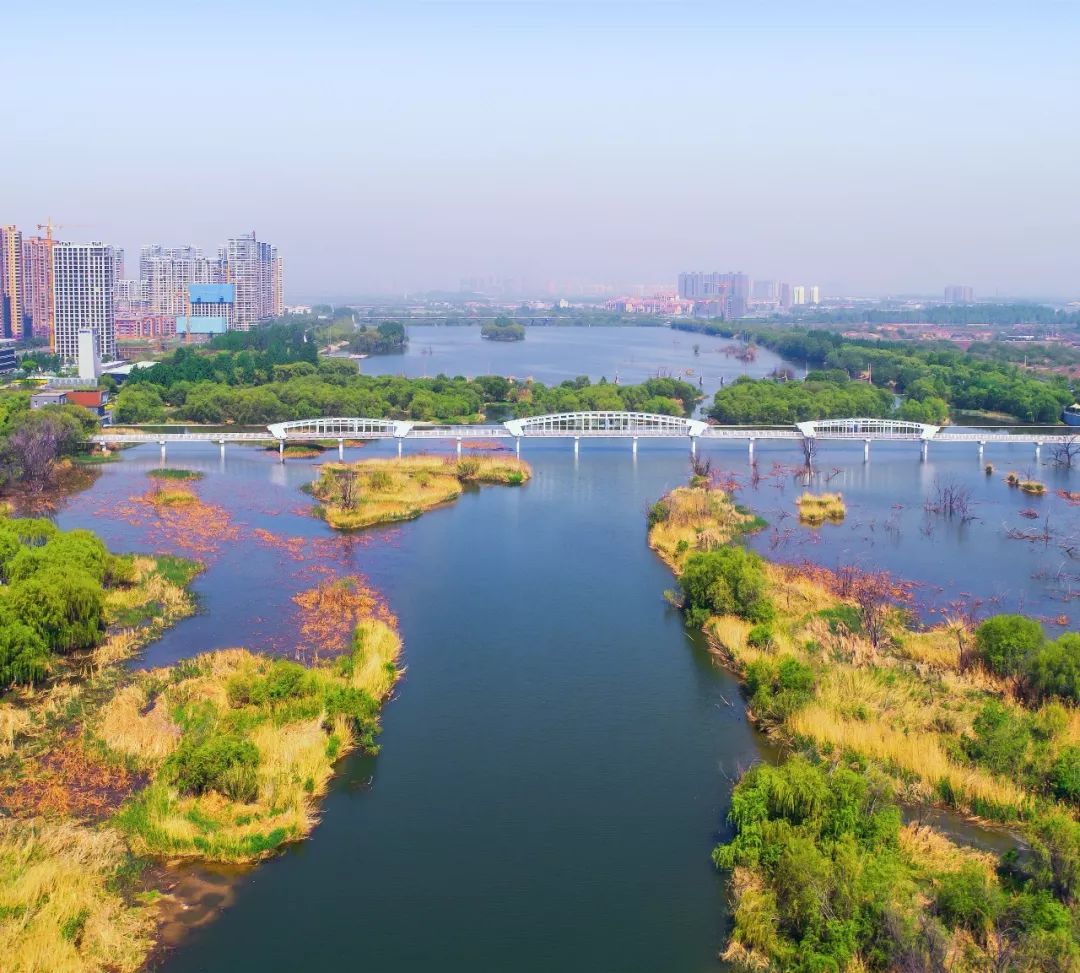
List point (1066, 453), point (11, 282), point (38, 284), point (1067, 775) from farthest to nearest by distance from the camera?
point (38, 284)
point (11, 282)
point (1066, 453)
point (1067, 775)

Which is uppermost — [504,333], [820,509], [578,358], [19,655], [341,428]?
[504,333]

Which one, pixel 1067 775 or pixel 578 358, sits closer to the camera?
pixel 1067 775

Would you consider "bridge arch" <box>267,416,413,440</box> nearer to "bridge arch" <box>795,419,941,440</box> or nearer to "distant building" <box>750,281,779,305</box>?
"bridge arch" <box>795,419,941,440</box>

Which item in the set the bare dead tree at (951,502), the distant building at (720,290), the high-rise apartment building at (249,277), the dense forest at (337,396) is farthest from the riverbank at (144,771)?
the distant building at (720,290)

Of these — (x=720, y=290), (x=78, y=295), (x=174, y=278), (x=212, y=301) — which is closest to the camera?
(x=78, y=295)

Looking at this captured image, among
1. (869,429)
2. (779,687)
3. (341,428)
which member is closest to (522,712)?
(779,687)

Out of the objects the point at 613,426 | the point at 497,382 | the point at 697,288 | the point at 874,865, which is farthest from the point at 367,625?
the point at 697,288

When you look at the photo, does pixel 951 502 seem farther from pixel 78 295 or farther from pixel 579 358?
pixel 78 295

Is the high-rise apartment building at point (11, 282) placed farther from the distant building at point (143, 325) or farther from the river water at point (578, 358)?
the river water at point (578, 358)
